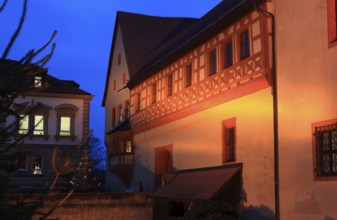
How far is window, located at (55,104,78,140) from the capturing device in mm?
44438

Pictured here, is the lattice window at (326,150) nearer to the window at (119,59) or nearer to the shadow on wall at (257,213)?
the shadow on wall at (257,213)

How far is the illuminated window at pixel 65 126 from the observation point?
44.4m

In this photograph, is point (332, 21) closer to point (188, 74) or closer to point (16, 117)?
point (188, 74)

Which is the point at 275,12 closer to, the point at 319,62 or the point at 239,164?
the point at 319,62

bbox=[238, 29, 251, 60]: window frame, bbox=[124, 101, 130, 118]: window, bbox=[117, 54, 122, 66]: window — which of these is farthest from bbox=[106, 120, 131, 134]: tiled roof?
bbox=[238, 29, 251, 60]: window frame

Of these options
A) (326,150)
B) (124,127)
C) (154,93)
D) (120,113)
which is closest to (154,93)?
(154,93)

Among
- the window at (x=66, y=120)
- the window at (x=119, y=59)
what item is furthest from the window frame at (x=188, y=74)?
the window at (x=66, y=120)

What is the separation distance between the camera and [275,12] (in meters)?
18.0

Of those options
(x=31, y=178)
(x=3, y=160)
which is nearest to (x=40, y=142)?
(x=31, y=178)

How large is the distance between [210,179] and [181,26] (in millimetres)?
20913

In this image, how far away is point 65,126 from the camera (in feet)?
147

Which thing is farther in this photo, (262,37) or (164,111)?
(164,111)

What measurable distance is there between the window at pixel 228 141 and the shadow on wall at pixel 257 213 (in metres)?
2.25

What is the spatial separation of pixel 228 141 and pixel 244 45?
3.64 m
